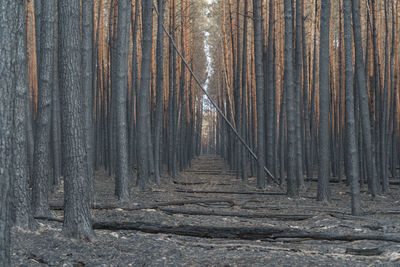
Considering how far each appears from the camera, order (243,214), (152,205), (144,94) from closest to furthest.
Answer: (243,214) → (152,205) → (144,94)

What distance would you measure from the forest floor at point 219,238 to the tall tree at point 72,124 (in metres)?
0.21

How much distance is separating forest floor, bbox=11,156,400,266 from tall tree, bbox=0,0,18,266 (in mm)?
1278

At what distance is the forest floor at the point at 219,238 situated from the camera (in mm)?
3521

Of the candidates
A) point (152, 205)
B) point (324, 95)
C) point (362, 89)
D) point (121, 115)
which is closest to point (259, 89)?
point (324, 95)

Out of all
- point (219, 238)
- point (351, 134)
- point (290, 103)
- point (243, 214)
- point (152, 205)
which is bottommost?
point (219, 238)

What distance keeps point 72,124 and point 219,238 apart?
1919 millimetres

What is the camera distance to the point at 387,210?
19.6 feet

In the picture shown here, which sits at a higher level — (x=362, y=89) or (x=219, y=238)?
(x=362, y=89)

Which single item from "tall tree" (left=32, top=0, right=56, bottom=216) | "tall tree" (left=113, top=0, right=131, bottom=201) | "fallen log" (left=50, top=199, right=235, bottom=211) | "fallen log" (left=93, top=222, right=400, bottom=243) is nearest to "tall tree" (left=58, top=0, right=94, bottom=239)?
"tall tree" (left=32, top=0, right=56, bottom=216)

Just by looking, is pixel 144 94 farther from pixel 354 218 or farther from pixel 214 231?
pixel 354 218

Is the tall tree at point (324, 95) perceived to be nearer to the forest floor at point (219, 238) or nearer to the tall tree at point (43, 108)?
the forest floor at point (219, 238)

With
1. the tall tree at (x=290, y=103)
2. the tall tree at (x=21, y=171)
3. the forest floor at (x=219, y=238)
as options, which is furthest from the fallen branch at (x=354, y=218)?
the tall tree at (x=21, y=171)

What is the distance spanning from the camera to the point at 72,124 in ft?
12.5

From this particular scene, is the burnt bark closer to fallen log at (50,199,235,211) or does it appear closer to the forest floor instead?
the forest floor
